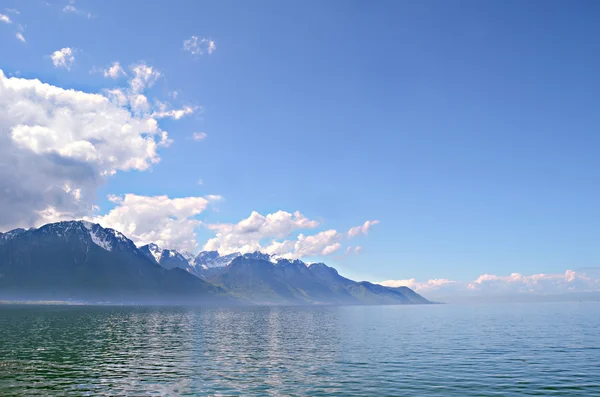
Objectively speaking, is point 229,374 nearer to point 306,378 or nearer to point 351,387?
point 306,378

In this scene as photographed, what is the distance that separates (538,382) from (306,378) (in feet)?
94.6

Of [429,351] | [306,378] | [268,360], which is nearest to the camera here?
[306,378]

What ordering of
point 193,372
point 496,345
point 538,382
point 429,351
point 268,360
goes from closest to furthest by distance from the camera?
point 538,382 < point 193,372 < point 268,360 < point 429,351 < point 496,345

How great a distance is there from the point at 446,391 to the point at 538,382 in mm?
13648

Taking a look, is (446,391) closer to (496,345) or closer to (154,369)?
(154,369)

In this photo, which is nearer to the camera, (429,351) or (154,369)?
(154,369)

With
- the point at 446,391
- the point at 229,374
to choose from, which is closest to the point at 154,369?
the point at 229,374

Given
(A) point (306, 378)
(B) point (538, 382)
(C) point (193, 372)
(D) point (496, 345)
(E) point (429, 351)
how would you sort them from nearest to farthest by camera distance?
1. (B) point (538, 382)
2. (A) point (306, 378)
3. (C) point (193, 372)
4. (E) point (429, 351)
5. (D) point (496, 345)

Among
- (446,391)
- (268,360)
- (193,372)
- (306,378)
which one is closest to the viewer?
(446,391)

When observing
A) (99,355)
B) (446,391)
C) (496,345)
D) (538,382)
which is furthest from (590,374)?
(99,355)

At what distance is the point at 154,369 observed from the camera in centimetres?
5966

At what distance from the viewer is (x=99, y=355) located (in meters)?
72.9

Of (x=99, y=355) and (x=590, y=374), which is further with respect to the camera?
(x=99, y=355)

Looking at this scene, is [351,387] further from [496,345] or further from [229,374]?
[496,345]
